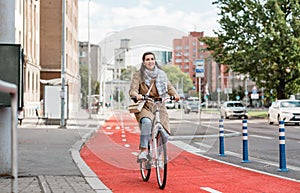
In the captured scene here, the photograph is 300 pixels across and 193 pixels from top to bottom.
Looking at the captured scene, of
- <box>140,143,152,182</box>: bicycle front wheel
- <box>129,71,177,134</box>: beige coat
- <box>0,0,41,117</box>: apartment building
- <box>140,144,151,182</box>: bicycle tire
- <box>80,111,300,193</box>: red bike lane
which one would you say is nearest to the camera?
<box>80,111,300,193</box>: red bike lane

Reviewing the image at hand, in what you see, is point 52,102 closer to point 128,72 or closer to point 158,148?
point 128,72

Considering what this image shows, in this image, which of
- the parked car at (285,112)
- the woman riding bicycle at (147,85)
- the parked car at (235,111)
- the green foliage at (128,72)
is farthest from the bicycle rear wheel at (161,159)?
the parked car at (235,111)

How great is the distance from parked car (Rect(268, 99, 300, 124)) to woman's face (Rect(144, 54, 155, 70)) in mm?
26453

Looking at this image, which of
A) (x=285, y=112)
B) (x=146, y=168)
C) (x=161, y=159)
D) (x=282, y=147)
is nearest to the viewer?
(x=161, y=159)

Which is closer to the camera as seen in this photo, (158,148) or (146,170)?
(158,148)

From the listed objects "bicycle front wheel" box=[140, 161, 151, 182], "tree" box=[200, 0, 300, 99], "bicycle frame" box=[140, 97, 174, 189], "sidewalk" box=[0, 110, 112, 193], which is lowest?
"sidewalk" box=[0, 110, 112, 193]

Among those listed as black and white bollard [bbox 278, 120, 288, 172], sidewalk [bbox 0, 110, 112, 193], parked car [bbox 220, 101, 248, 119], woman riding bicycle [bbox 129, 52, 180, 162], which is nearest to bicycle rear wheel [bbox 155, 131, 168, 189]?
woman riding bicycle [bbox 129, 52, 180, 162]

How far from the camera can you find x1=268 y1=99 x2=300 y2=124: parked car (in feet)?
112

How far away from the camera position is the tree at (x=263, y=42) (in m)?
43.2

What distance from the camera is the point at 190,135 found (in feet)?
73.9

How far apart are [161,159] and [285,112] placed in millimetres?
27319

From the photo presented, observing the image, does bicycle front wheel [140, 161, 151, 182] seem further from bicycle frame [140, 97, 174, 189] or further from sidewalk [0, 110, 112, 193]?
sidewalk [0, 110, 112, 193]

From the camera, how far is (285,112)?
34625 mm

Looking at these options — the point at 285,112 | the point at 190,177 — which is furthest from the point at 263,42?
the point at 190,177
